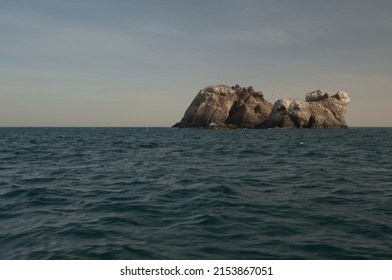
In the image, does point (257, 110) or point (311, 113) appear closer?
point (311, 113)

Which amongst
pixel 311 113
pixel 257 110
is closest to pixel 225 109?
pixel 257 110

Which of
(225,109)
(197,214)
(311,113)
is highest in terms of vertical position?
(225,109)

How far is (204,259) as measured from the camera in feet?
23.3

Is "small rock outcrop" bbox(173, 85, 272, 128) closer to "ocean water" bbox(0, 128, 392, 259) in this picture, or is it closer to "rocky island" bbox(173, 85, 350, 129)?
"rocky island" bbox(173, 85, 350, 129)

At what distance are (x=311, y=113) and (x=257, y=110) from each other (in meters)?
23.1

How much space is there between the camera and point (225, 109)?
144 m

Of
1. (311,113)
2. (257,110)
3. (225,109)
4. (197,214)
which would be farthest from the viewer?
(257,110)

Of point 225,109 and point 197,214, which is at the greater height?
A: point 225,109

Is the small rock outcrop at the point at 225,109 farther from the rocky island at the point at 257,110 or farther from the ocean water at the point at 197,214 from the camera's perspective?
the ocean water at the point at 197,214

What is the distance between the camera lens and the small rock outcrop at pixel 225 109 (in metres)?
142

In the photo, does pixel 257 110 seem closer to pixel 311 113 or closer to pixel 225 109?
pixel 225 109

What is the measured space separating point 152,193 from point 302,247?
754 cm

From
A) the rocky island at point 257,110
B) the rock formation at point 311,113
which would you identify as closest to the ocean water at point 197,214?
the rock formation at point 311,113

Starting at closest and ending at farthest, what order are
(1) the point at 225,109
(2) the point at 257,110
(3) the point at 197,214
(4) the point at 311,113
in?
1. (3) the point at 197,214
2. (4) the point at 311,113
3. (1) the point at 225,109
4. (2) the point at 257,110
